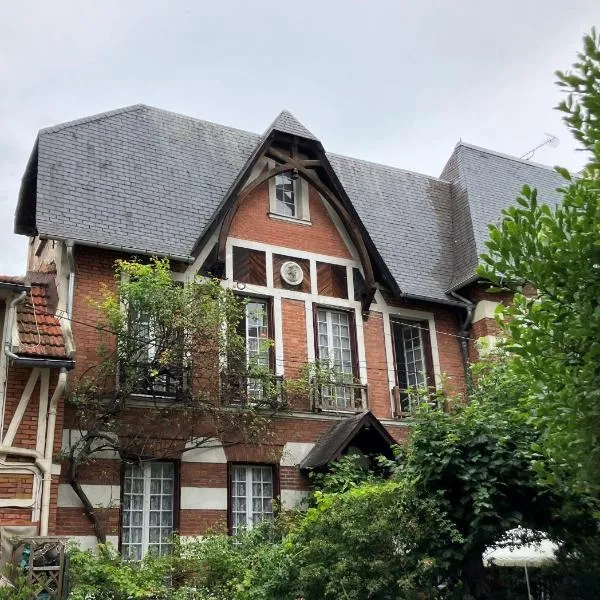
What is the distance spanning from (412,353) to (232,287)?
4507mm

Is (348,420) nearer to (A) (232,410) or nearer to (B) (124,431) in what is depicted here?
(A) (232,410)

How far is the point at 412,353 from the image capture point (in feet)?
53.0

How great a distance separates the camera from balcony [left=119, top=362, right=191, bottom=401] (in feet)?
38.8

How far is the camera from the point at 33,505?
10414 millimetres

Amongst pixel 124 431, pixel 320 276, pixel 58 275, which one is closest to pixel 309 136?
pixel 320 276

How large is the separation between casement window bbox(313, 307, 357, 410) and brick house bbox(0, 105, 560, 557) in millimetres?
41

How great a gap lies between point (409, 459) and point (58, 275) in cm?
687

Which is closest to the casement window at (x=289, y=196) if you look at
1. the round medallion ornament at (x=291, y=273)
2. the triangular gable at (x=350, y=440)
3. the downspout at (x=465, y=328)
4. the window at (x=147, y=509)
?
the round medallion ornament at (x=291, y=273)

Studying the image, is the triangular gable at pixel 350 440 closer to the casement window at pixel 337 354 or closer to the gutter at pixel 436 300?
the casement window at pixel 337 354

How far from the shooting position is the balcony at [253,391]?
41.9 feet

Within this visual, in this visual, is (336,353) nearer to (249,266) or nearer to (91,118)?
(249,266)

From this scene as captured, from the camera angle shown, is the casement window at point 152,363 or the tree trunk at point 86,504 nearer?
the tree trunk at point 86,504

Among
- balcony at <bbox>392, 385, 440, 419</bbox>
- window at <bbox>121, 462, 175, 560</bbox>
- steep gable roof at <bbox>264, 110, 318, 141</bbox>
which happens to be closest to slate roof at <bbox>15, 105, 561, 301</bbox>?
steep gable roof at <bbox>264, 110, 318, 141</bbox>

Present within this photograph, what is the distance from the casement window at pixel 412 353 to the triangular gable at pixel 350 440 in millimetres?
2043
